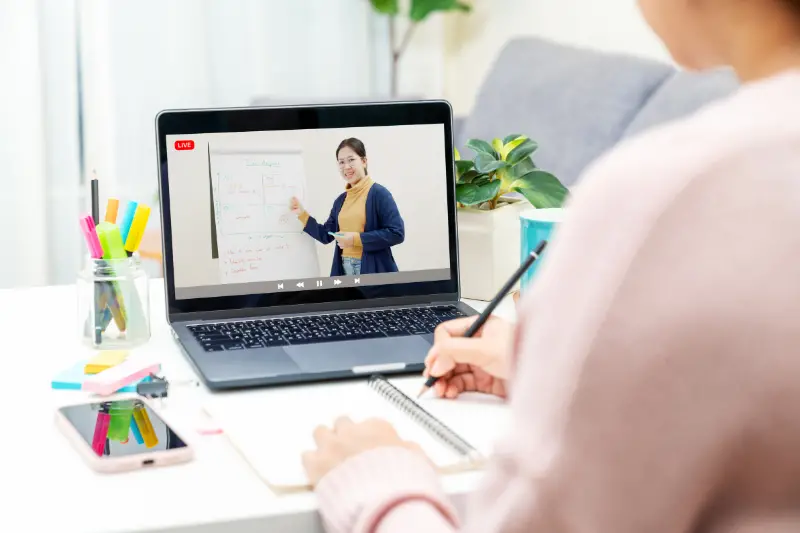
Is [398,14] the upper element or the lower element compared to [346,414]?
upper

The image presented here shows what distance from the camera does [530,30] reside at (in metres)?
3.22

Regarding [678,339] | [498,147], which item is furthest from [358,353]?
[678,339]

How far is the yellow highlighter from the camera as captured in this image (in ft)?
3.76

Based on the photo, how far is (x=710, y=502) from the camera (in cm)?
47

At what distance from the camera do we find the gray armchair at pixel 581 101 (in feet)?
7.61

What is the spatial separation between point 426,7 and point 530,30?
1.14 feet

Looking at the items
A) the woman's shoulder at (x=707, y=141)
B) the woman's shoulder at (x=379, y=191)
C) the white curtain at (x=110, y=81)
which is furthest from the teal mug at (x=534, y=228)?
the white curtain at (x=110, y=81)

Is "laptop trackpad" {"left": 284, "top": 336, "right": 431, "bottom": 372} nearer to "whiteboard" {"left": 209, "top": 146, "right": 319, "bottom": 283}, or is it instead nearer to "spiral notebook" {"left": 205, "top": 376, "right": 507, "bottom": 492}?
"spiral notebook" {"left": 205, "top": 376, "right": 507, "bottom": 492}

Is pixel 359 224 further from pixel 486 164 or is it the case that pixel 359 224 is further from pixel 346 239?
pixel 486 164

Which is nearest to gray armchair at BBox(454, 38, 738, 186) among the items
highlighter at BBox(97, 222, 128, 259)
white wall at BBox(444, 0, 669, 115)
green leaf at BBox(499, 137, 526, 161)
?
white wall at BBox(444, 0, 669, 115)

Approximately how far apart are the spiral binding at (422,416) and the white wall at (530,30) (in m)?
1.79

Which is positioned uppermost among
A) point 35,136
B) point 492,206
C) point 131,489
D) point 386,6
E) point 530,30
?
point 386,6

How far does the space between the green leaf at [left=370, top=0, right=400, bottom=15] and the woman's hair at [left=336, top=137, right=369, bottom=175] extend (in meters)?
2.23

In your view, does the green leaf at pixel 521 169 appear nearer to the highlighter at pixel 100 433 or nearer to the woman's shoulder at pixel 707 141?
the highlighter at pixel 100 433
